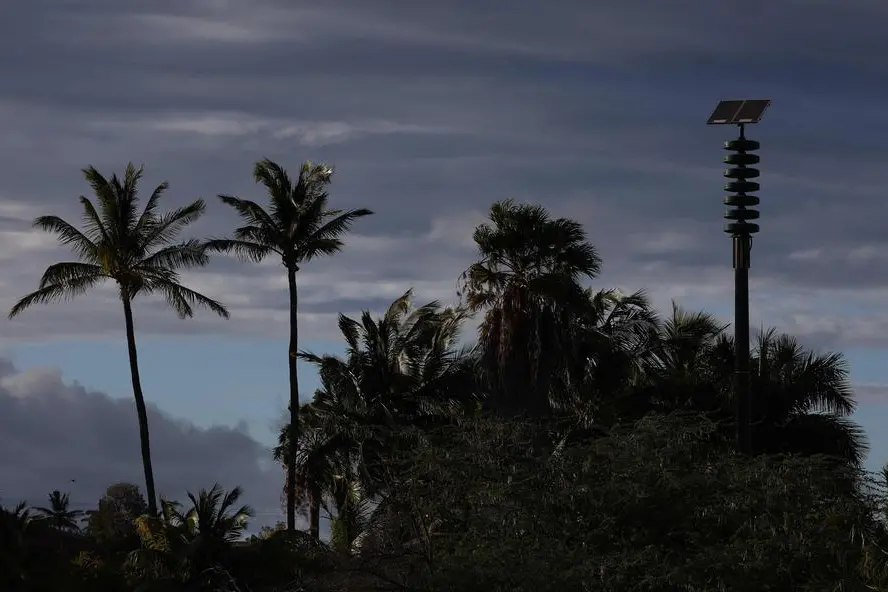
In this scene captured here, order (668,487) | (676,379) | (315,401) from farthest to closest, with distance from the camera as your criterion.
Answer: (315,401) < (676,379) < (668,487)

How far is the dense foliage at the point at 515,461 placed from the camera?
25.2 meters

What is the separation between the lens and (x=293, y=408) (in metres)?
48.5

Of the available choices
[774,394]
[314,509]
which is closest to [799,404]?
[774,394]

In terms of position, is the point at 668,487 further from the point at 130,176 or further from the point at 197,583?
the point at 130,176

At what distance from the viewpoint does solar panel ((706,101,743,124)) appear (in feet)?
96.7

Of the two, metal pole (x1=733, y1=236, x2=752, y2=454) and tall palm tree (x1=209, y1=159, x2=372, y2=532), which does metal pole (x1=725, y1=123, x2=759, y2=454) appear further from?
tall palm tree (x1=209, y1=159, x2=372, y2=532)

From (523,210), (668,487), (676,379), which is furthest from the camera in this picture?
(523,210)

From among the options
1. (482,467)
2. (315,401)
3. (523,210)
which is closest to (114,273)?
(315,401)

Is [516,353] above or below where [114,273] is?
below

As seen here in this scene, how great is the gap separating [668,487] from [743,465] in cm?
209

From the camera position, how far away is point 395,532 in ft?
88.0

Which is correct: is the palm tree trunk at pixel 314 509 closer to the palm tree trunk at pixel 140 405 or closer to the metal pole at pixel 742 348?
the palm tree trunk at pixel 140 405

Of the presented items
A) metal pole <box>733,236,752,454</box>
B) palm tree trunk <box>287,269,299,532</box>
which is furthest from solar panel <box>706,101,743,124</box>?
palm tree trunk <box>287,269,299,532</box>

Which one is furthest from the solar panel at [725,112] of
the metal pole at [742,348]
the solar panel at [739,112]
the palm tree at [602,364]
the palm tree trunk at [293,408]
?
the palm tree trunk at [293,408]
